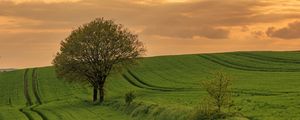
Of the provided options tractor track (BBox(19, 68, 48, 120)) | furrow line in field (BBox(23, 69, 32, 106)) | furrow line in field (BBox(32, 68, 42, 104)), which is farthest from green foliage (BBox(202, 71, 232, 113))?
furrow line in field (BBox(32, 68, 42, 104))

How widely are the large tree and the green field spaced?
4878 millimetres

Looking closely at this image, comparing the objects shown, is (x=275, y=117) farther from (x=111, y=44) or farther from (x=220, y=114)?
(x=111, y=44)

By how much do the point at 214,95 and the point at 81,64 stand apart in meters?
44.6

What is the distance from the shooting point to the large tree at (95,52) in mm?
88250

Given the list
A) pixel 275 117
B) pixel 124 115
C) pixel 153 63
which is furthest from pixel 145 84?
pixel 275 117

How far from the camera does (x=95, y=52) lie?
89.7 meters

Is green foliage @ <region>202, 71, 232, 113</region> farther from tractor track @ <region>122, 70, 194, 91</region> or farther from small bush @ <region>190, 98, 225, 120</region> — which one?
tractor track @ <region>122, 70, 194, 91</region>

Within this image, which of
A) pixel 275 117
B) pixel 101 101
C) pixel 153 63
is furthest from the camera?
pixel 153 63

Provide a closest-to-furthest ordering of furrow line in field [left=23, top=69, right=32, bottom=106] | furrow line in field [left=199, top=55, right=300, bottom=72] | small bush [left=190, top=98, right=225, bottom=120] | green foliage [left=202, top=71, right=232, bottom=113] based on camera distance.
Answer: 1. small bush [left=190, top=98, right=225, bottom=120]
2. green foliage [left=202, top=71, right=232, bottom=113]
3. furrow line in field [left=23, top=69, right=32, bottom=106]
4. furrow line in field [left=199, top=55, right=300, bottom=72]

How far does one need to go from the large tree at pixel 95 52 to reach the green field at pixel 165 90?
4878mm

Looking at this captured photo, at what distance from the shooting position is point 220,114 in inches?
1841

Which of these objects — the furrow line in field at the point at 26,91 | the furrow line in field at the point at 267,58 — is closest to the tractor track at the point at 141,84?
the furrow line in field at the point at 26,91

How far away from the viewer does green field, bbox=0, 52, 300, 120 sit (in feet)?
186

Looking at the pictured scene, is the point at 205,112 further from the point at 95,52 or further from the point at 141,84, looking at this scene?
the point at 141,84
